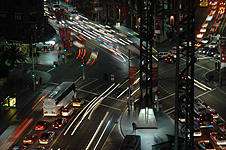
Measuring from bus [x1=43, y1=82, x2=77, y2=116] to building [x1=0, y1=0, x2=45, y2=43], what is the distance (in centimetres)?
3776

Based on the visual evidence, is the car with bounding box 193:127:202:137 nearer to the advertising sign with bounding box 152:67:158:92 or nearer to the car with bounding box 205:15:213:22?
the advertising sign with bounding box 152:67:158:92

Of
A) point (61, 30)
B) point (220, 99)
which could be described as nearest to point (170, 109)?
point (220, 99)

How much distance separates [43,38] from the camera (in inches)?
4646

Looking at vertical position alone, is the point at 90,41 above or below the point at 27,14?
below

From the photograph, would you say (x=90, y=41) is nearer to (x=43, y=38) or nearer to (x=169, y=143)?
(x=43, y=38)

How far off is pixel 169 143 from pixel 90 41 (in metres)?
80.7

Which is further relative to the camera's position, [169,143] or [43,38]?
[43,38]

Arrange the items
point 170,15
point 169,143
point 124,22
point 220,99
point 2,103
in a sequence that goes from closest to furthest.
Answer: point 169,143 < point 2,103 < point 220,99 < point 170,15 < point 124,22

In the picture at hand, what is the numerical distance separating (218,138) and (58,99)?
27.3 metres

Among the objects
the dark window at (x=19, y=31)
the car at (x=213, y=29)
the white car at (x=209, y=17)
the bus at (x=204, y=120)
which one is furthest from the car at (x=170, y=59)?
the white car at (x=209, y=17)

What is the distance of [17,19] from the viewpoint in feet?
369

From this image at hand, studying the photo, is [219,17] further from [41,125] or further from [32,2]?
[41,125]

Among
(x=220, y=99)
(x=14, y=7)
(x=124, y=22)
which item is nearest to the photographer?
(x=220, y=99)

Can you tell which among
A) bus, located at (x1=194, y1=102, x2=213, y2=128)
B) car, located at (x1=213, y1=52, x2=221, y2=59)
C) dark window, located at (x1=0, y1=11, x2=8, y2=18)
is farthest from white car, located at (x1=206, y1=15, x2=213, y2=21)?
bus, located at (x1=194, y1=102, x2=213, y2=128)
